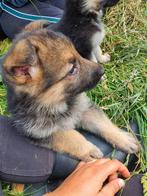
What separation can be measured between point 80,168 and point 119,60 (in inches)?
53.2

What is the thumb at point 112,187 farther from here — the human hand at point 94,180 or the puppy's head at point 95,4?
the puppy's head at point 95,4

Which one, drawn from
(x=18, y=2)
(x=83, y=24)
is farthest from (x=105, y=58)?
(x=18, y=2)

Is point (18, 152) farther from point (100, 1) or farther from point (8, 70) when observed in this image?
point (100, 1)

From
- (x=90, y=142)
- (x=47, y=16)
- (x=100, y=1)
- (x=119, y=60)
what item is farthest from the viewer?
(x=47, y=16)

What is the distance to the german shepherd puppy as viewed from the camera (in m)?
3.45

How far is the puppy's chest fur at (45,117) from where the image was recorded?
2736 millimetres

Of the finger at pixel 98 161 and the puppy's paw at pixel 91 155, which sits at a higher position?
the finger at pixel 98 161

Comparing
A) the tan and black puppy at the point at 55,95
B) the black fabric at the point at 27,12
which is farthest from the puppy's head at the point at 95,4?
the tan and black puppy at the point at 55,95

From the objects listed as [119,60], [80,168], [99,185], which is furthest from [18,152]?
[119,60]

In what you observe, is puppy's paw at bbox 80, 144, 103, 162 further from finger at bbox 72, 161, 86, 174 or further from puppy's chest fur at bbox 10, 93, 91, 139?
puppy's chest fur at bbox 10, 93, 91, 139

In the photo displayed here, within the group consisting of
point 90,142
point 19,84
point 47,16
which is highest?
point 19,84

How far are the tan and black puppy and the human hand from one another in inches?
7.3

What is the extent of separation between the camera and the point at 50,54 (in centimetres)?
257

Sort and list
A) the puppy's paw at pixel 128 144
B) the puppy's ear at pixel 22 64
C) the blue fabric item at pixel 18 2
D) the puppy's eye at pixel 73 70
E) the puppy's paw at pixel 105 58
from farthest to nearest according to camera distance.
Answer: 1. the blue fabric item at pixel 18 2
2. the puppy's paw at pixel 105 58
3. the puppy's paw at pixel 128 144
4. the puppy's eye at pixel 73 70
5. the puppy's ear at pixel 22 64
